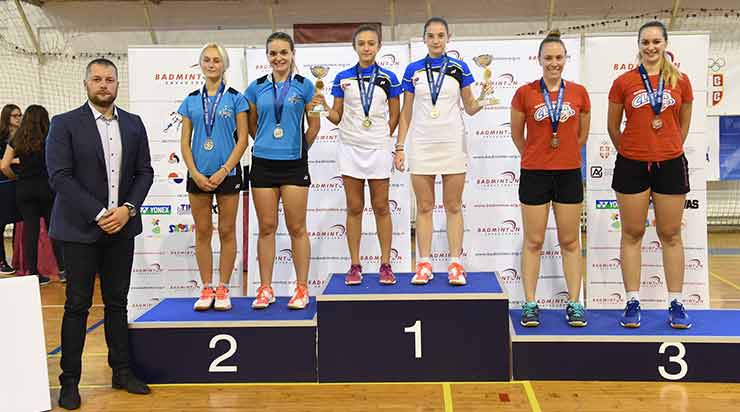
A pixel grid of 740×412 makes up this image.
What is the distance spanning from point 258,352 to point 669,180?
243 centimetres

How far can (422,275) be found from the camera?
3.49 m

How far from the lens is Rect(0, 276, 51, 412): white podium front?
2.69 m

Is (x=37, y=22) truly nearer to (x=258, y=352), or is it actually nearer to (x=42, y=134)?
(x=42, y=134)

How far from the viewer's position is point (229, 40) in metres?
8.83

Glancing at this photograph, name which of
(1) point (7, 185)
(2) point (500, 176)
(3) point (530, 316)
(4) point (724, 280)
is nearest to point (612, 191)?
(2) point (500, 176)

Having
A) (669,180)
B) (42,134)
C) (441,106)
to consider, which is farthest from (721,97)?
(42,134)

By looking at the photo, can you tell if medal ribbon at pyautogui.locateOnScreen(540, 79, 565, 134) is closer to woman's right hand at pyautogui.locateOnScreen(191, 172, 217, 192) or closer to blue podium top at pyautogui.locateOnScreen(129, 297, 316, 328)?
blue podium top at pyautogui.locateOnScreen(129, 297, 316, 328)

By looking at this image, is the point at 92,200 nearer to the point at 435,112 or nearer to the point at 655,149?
the point at 435,112

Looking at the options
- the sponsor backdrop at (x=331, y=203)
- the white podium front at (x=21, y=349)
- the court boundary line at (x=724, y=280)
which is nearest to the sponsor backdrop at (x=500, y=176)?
the sponsor backdrop at (x=331, y=203)

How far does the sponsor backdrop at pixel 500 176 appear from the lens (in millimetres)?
4504

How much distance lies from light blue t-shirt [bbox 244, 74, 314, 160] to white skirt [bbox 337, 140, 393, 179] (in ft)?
0.87

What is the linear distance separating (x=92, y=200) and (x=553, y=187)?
7.89 ft

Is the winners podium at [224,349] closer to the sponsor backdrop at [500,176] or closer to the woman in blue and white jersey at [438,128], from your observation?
the woman in blue and white jersey at [438,128]

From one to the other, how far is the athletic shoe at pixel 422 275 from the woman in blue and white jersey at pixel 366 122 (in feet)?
0.44
